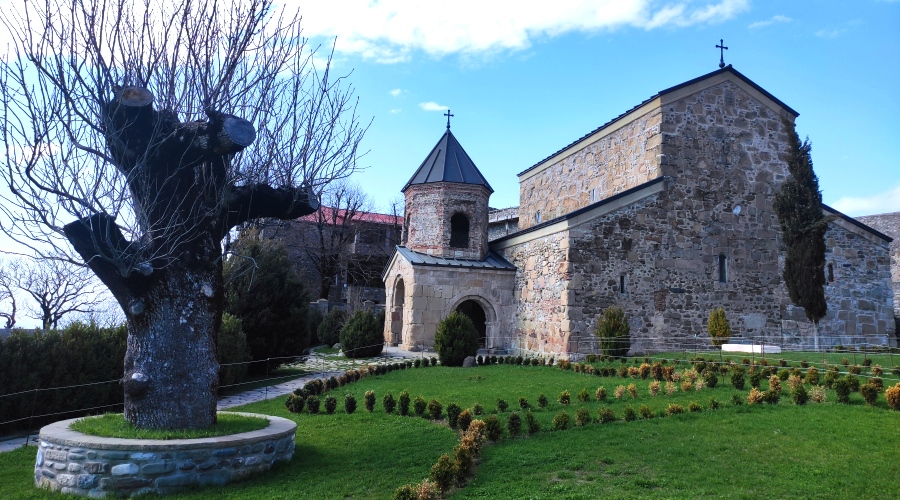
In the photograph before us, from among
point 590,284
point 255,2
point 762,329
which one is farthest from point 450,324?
point 255,2

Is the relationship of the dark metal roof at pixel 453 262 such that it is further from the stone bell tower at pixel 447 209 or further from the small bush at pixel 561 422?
the small bush at pixel 561 422

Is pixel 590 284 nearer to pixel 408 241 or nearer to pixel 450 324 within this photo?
pixel 450 324

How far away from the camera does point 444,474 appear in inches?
226

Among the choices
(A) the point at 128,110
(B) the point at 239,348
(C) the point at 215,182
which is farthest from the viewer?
(B) the point at 239,348

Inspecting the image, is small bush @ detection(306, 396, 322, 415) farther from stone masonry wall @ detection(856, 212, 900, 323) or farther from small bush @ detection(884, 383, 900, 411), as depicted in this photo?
stone masonry wall @ detection(856, 212, 900, 323)

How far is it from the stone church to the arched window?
509 mm

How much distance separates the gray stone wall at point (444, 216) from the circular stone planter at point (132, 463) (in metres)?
14.6

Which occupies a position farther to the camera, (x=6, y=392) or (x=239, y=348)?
(x=239, y=348)

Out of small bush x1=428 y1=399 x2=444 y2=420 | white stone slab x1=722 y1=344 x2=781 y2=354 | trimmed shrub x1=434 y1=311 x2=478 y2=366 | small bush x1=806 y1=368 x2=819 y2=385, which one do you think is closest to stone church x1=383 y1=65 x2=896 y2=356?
white stone slab x1=722 y1=344 x2=781 y2=354

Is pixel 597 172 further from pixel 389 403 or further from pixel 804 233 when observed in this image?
pixel 389 403

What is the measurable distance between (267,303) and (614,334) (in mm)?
9206

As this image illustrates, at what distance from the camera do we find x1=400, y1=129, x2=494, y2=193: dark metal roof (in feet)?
69.3

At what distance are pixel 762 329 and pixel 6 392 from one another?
724 inches

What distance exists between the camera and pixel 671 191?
57.8ft
